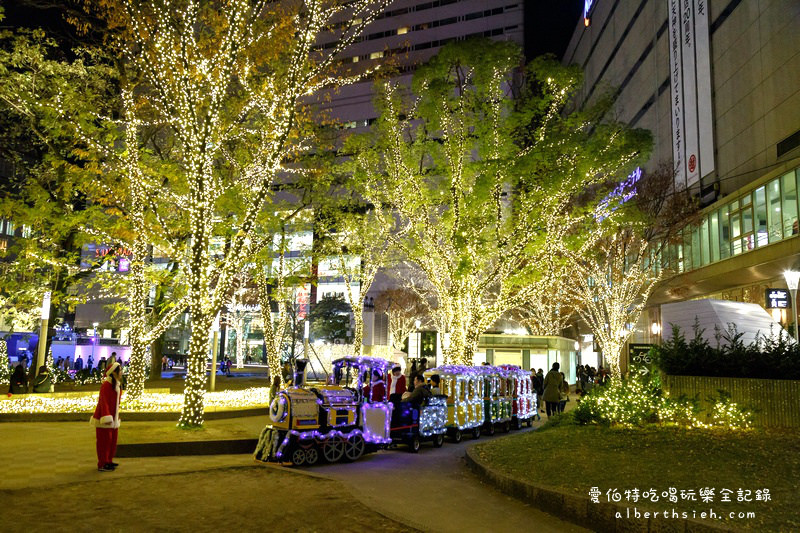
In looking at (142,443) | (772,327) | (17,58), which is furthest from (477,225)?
(17,58)

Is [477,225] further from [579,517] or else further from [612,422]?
[579,517]

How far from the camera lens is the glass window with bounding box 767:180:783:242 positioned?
23.7 meters

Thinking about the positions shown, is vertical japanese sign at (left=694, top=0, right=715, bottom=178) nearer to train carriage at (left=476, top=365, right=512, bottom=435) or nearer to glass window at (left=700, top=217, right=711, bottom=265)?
glass window at (left=700, top=217, right=711, bottom=265)

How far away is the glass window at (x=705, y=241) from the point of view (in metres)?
30.5

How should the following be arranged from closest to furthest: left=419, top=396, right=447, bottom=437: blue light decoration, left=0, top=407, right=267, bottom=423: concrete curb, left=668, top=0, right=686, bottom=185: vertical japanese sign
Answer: left=419, top=396, right=447, bottom=437: blue light decoration < left=0, top=407, right=267, bottom=423: concrete curb < left=668, top=0, right=686, bottom=185: vertical japanese sign

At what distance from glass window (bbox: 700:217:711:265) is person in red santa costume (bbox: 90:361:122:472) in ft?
97.1

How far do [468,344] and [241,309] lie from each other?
31.8 metres

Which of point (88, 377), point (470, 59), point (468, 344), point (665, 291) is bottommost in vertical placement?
point (88, 377)

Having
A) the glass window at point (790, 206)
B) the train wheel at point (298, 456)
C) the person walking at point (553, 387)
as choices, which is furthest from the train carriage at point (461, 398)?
the glass window at point (790, 206)

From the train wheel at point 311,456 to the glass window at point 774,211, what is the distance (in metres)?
22.2

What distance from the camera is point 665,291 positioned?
116 feet

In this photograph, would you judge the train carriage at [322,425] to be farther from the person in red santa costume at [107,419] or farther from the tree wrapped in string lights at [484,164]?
the tree wrapped in string lights at [484,164]

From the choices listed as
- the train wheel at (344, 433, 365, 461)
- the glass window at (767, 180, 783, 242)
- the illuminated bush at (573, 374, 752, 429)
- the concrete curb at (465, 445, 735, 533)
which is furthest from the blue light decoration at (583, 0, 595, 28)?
the concrete curb at (465, 445, 735, 533)

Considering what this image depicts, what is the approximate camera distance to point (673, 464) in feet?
24.5
